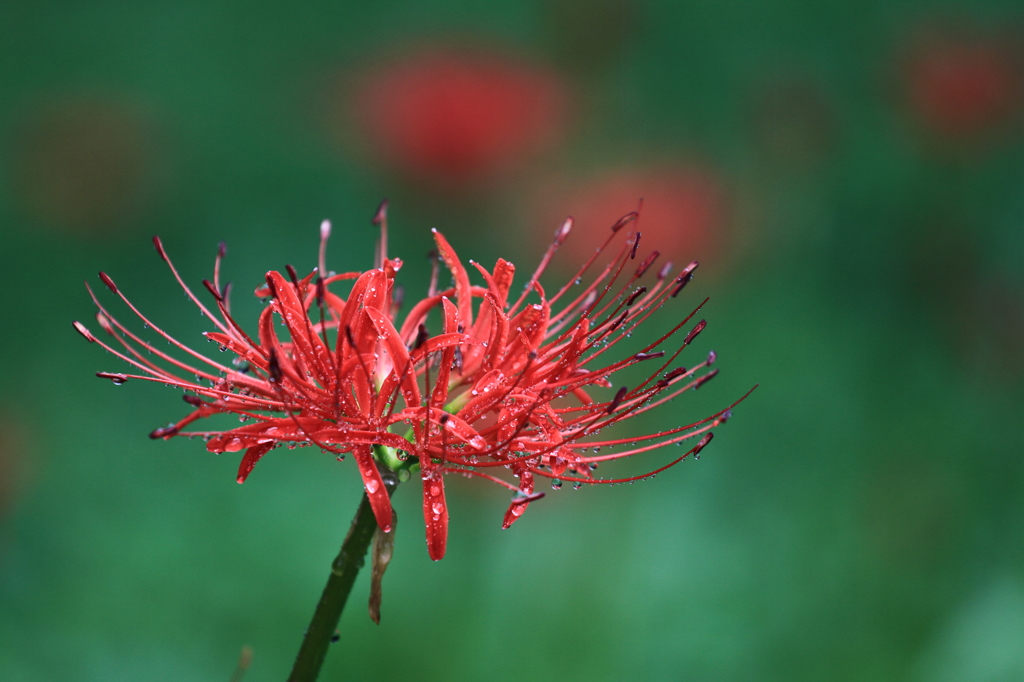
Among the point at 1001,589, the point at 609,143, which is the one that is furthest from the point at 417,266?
the point at 1001,589

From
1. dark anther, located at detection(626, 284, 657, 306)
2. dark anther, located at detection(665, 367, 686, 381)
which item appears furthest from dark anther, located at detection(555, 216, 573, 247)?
dark anther, located at detection(665, 367, 686, 381)

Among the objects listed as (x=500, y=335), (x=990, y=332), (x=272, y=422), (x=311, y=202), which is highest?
(x=311, y=202)

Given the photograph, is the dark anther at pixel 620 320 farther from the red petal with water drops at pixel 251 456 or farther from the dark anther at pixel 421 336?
the red petal with water drops at pixel 251 456

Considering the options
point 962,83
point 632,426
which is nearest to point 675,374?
point 632,426

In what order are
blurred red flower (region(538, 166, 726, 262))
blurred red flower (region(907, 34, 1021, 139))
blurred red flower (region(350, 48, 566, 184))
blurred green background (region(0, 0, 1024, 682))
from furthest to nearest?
blurred red flower (region(538, 166, 726, 262))
blurred red flower (region(350, 48, 566, 184))
blurred red flower (region(907, 34, 1021, 139))
blurred green background (region(0, 0, 1024, 682))

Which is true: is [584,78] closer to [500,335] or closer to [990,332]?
[990,332]

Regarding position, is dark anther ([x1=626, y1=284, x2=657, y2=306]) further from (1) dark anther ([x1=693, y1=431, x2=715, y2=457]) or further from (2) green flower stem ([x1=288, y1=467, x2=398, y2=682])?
(2) green flower stem ([x1=288, y1=467, x2=398, y2=682])
